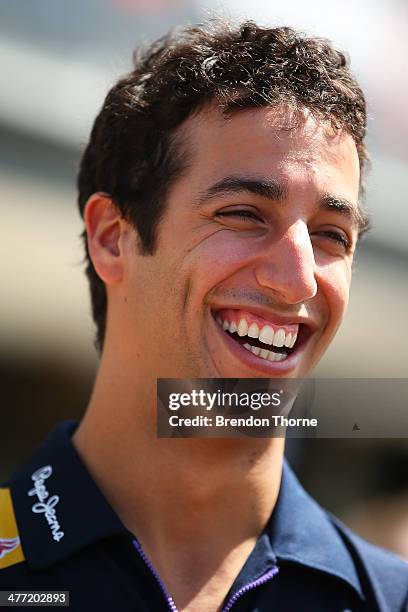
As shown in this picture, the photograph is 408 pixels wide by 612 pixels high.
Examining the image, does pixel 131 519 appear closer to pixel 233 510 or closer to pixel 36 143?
pixel 233 510

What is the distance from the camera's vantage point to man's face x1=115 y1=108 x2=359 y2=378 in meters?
2.13

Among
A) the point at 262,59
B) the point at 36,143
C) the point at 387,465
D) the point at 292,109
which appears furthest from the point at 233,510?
the point at 36,143

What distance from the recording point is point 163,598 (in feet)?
6.70

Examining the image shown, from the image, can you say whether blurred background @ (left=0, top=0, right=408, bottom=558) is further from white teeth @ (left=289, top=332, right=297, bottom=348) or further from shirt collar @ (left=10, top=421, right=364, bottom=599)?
white teeth @ (left=289, top=332, right=297, bottom=348)

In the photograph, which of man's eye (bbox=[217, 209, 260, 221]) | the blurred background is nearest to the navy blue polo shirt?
man's eye (bbox=[217, 209, 260, 221])

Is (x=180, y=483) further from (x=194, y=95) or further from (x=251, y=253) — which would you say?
(x=194, y=95)

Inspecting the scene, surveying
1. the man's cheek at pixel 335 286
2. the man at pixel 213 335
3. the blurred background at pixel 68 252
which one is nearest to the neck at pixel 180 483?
the man at pixel 213 335

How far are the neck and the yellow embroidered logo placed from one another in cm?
23

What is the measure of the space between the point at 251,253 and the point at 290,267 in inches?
4.3

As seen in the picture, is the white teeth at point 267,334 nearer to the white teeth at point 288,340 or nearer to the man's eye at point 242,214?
the white teeth at point 288,340

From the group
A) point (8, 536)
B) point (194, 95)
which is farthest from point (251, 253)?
point (8, 536)

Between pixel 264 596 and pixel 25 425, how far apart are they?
408 cm
